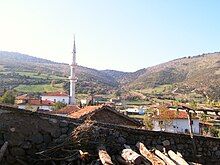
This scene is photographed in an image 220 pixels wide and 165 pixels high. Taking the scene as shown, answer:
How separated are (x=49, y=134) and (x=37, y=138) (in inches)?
11.7

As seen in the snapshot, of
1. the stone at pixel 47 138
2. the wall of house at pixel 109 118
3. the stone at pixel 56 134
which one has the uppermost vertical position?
the wall of house at pixel 109 118

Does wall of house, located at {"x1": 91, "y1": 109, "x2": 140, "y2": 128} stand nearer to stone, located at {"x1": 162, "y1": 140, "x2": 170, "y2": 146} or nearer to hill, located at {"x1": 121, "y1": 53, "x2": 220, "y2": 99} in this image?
stone, located at {"x1": 162, "y1": 140, "x2": 170, "y2": 146}

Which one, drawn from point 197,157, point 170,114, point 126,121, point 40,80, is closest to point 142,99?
point 40,80

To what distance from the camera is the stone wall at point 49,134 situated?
929cm

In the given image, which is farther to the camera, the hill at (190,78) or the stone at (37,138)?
the hill at (190,78)

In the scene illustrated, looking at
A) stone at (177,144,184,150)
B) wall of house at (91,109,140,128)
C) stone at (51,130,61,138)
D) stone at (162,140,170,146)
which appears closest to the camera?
stone at (51,130,61,138)

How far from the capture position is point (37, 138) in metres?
9.46

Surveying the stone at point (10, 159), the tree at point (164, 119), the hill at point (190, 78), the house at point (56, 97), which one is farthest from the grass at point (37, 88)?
the stone at point (10, 159)

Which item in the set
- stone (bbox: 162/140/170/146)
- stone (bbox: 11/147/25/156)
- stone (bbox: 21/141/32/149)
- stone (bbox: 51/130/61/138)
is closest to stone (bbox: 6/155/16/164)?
stone (bbox: 11/147/25/156)

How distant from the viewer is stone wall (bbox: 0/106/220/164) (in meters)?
9.29

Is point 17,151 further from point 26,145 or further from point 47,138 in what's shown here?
point 47,138

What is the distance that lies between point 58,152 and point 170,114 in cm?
4060

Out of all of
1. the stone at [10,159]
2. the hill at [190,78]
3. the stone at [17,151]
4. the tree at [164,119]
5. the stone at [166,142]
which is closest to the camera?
the stone at [10,159]

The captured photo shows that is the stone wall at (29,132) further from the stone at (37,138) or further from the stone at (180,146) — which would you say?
the stone at (180,146)
